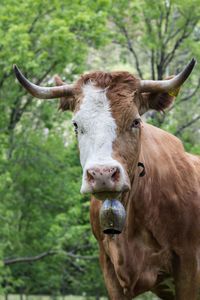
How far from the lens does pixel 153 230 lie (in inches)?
353

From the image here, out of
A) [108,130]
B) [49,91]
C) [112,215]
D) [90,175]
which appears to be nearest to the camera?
[90,175]

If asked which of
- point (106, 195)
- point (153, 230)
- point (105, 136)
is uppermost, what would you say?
point (105, 136)

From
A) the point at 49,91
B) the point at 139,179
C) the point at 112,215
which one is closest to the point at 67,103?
the point at 49,91

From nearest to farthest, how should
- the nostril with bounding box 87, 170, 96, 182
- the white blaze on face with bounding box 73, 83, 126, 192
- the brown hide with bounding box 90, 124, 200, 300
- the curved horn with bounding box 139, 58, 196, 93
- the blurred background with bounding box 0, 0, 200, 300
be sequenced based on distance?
the nostril with bounding box 87, 170, 96, 182 → the white blaze on face with bounding box 73, 83, 126, 192 → the curved horn with bounding box 139, 58, 196, 93 → the brown hide with bounding box 90, 124, 200, 300 → the blurred background with bounding box 0, 0, 200, 300

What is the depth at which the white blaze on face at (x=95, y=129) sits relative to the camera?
24.3ft

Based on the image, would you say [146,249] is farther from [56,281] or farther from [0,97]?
[56,281]

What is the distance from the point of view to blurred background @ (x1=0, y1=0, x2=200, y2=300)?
2019 centimetres

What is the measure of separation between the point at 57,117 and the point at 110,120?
14.4 meters

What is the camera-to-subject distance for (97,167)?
23.7 ft

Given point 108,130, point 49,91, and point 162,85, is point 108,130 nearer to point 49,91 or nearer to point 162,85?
point 162,85

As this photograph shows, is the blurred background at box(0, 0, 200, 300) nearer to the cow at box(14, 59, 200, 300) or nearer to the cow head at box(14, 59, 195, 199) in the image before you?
the cow at box(14, 59, 200, 300)

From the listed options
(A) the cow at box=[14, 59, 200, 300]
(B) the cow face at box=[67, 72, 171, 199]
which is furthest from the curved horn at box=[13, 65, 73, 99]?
Answer: (B) the cow face at box=[67, 72, 171, 199]

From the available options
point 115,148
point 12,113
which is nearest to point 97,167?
point 115,148

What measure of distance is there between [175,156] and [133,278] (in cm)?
140
